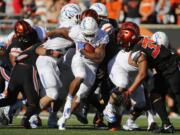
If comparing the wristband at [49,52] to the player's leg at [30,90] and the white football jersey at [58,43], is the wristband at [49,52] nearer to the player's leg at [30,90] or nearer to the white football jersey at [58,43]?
the white football jersey at [58,43]

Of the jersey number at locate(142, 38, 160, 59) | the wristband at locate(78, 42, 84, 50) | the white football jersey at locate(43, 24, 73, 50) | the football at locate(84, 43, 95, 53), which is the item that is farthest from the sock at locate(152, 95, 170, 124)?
the white football jersey at locate(43, 24, 73, 50)

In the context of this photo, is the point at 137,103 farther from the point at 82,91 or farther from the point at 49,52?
the point at 49,52

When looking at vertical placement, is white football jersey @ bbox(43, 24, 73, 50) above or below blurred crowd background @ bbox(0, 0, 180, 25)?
above

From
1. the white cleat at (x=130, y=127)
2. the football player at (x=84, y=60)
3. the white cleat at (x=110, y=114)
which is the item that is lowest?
the white cleat at (x=130, y=127)

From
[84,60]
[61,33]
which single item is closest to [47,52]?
[61,33]

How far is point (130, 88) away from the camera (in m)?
12.3

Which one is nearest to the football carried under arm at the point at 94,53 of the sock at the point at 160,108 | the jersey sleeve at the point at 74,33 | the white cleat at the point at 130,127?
the jersey sleeve at the point at 74,33

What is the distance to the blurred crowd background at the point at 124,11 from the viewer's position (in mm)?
20656

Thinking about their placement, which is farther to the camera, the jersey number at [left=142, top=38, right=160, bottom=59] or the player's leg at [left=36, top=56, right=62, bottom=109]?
the player's leg at [left=36, top=56, right=62, bottom=109]

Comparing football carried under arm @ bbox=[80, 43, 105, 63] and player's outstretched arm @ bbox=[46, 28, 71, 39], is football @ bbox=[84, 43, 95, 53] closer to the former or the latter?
football carried under arm @ bbox=[80, 43, 105, 63]

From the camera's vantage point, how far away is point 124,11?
68.8 ft

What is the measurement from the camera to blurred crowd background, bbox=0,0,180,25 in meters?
20.7

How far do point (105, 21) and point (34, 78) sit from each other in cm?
173

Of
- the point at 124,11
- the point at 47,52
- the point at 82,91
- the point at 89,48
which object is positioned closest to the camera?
the point at 89,48
